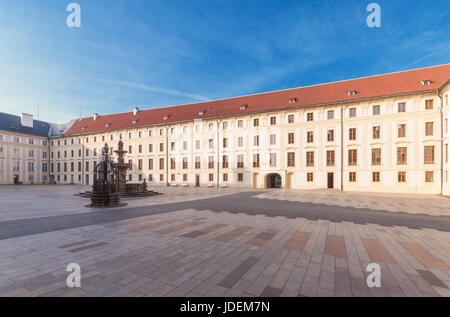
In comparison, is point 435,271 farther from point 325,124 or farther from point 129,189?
point 325,124

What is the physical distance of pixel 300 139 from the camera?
98.4 ft

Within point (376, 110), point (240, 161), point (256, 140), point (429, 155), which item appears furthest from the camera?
point (240, 161)

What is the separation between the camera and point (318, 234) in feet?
22.5

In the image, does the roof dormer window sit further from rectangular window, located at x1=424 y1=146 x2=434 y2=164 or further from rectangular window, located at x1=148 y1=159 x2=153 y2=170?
rectangular window, located at x1=148 y1=159 x2=153 y2=170

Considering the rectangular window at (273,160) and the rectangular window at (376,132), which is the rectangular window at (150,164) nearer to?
the rectangular window at (273,160)

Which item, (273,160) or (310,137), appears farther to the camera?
(273,160)

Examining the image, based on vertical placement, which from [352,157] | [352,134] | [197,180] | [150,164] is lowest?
[197,180]

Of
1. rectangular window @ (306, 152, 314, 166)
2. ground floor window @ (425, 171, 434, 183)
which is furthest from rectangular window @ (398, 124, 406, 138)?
rectangular window @ (306, 152, 314, 166)

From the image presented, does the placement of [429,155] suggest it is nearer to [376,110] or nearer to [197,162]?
[376,110]

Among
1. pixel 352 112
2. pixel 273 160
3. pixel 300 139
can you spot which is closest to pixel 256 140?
pixel 273 160

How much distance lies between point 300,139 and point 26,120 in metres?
68.7

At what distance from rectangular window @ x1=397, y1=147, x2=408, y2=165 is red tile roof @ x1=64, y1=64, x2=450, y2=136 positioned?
7055 mm
